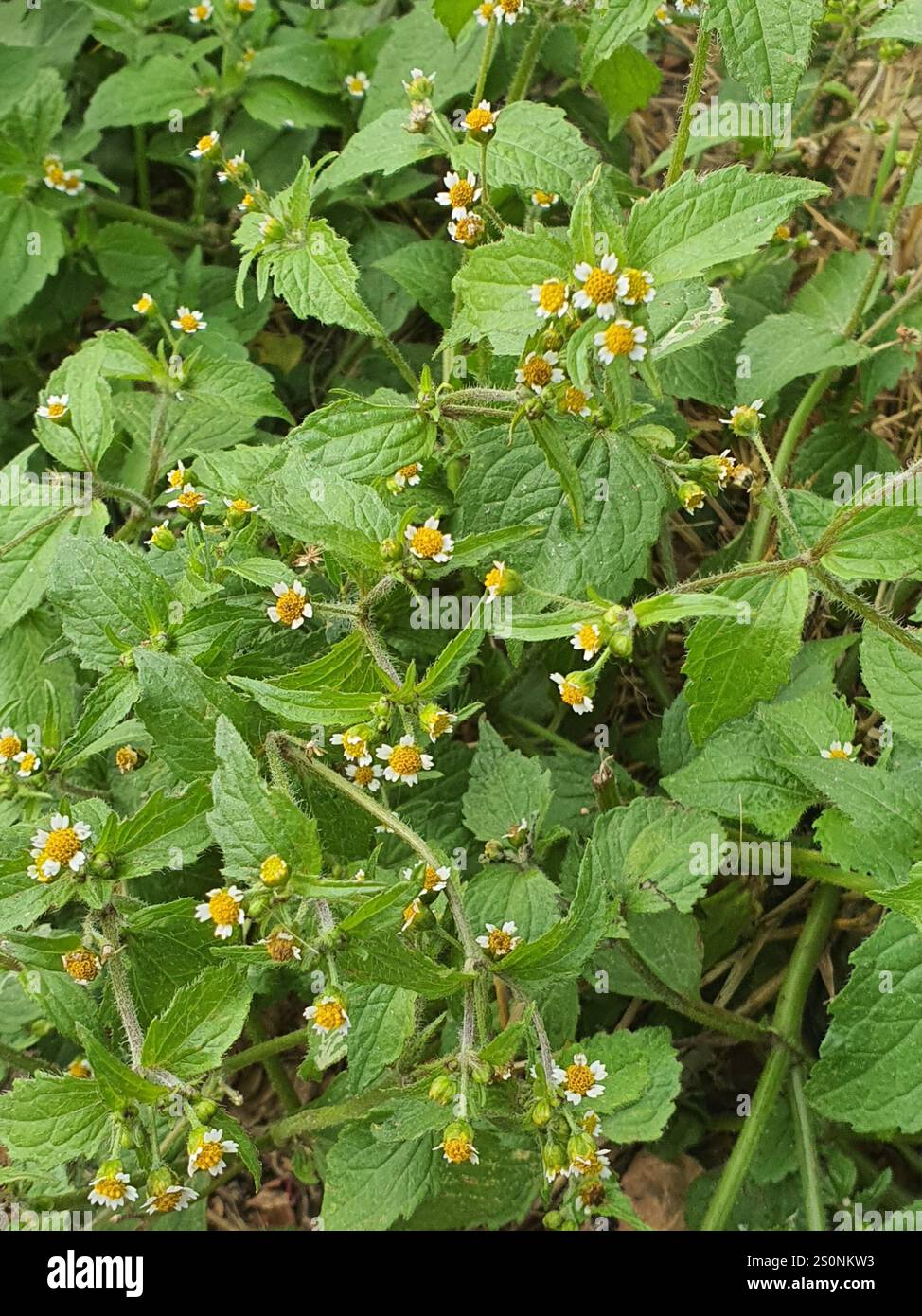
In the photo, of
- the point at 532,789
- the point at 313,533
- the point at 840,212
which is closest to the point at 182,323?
the point at 313,533

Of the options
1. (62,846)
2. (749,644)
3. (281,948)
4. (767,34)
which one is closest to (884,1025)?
(749,644)

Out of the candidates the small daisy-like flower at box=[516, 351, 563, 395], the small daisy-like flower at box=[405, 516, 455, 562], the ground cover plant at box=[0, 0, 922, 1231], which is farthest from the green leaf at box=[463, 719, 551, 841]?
the small daisy-like flower at box=[516, 351, 563, 395]

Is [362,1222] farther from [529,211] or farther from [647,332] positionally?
[529,211]

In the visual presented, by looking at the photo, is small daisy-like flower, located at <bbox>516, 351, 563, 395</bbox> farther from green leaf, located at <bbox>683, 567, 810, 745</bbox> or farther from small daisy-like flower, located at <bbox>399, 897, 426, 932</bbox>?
small daisy-like flower, located at <bbox>399, 897, 426, 932</bbox>

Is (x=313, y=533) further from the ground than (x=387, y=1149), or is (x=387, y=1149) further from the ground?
(x=313, y=533)

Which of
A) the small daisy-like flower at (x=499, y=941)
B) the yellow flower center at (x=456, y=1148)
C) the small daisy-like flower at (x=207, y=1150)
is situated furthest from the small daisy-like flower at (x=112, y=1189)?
the small daisy-like flower at (x=499, y=941)

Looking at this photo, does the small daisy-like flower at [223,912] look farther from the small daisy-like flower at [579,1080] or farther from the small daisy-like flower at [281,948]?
the small daisy-like flower at [579,1080]

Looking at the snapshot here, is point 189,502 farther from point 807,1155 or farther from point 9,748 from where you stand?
point 807,1155
